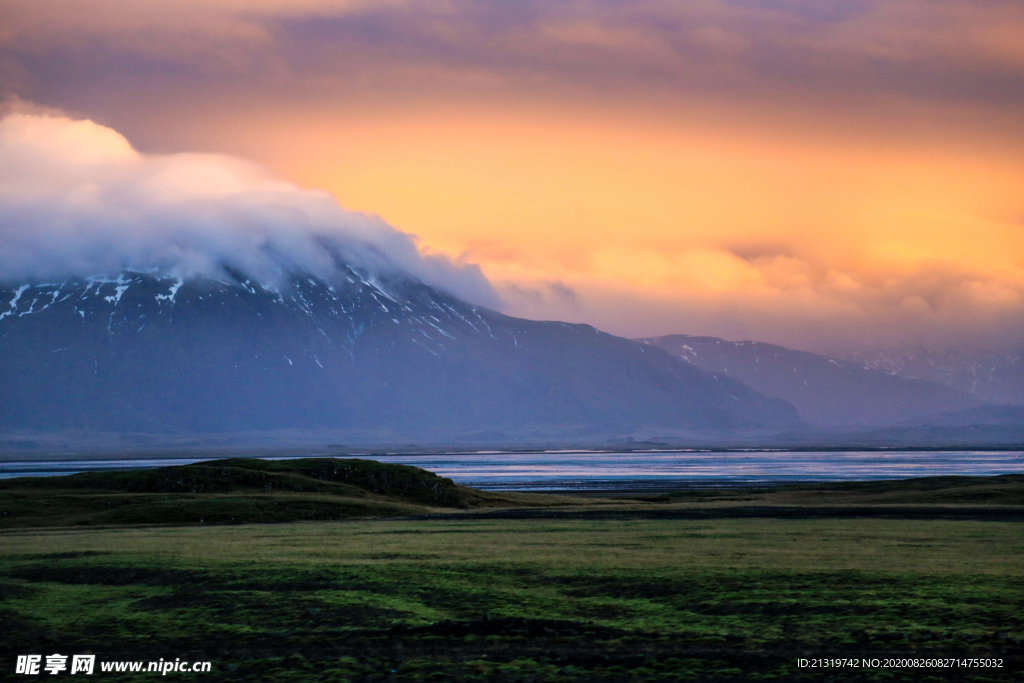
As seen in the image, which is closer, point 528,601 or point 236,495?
point 528,601

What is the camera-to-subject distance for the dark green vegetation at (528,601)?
25.3m

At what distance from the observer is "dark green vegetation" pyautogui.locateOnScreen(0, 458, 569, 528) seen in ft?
248

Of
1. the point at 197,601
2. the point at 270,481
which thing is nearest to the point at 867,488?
the point at 270,481

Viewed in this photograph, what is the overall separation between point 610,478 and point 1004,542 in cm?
10981

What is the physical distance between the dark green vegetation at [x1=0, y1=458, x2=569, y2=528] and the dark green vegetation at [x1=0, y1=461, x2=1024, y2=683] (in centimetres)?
1762

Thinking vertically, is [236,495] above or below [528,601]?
below

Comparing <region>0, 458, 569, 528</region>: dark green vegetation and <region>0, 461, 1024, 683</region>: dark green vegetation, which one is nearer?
<region>0, 461, 1024, 683</region>: dark green vegetation

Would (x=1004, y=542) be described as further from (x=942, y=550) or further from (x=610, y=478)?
(x=610, y=478)

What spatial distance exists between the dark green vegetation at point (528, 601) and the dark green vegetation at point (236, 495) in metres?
17.6

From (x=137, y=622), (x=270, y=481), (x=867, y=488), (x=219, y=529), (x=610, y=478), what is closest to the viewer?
(x=137, y=622)

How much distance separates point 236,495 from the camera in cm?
8606

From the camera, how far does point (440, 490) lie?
94750 millimetres

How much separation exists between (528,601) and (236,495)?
58312 millimetres

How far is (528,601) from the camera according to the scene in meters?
33.1
